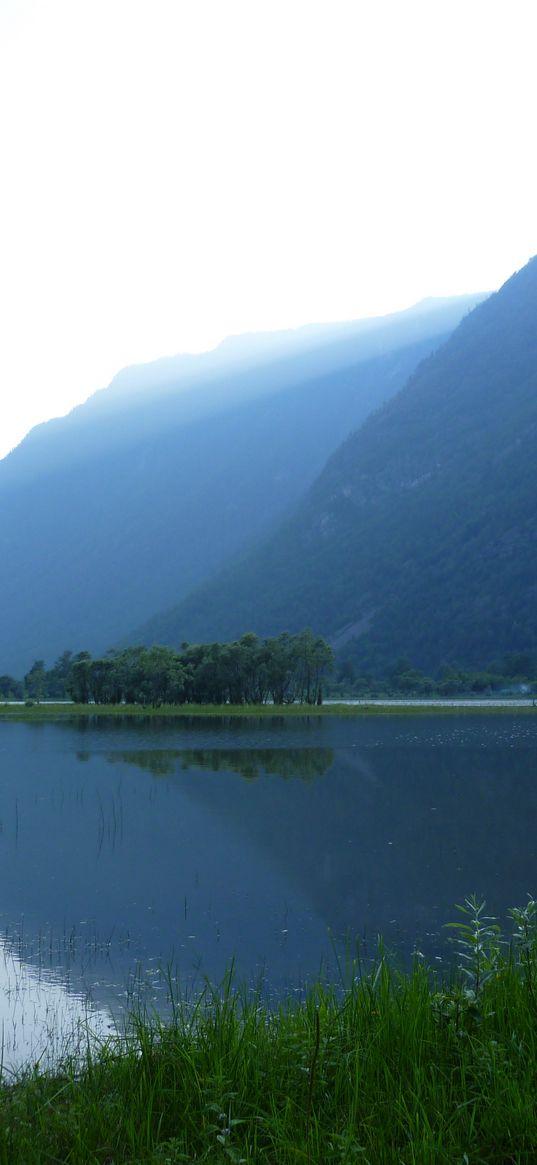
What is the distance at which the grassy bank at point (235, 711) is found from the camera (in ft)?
338

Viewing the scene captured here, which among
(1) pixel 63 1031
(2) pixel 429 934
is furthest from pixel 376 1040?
(2) pixel 429 934

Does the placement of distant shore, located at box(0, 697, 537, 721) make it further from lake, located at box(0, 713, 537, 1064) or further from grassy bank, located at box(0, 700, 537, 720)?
lake, located at box(0, 713, 537, 1064)

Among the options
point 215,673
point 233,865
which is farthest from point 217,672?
point 233,865

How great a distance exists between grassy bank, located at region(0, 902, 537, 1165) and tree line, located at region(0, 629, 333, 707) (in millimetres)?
101113

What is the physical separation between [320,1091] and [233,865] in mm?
16583

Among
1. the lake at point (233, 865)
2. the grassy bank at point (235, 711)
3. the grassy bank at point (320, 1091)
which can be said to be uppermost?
the grassy bank at point (320, 1091)

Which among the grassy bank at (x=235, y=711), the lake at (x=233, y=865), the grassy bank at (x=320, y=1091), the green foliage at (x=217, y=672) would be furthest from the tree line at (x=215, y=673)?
A: the grassy bank at (x=320, y=1091)

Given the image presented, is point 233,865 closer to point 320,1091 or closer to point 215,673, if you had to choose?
point 320,1091

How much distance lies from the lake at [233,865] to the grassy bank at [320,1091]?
10.5 feet

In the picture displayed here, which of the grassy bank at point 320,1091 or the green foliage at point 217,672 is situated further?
the green foliage at point 217,672

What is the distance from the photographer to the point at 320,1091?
25.7 feet

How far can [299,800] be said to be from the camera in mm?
34938

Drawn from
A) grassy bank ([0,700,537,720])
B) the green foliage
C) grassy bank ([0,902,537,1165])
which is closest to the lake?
grassy bank ([0,902,537,1165])

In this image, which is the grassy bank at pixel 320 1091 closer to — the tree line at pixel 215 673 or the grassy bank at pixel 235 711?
the grassy bank at pixel 235 711
